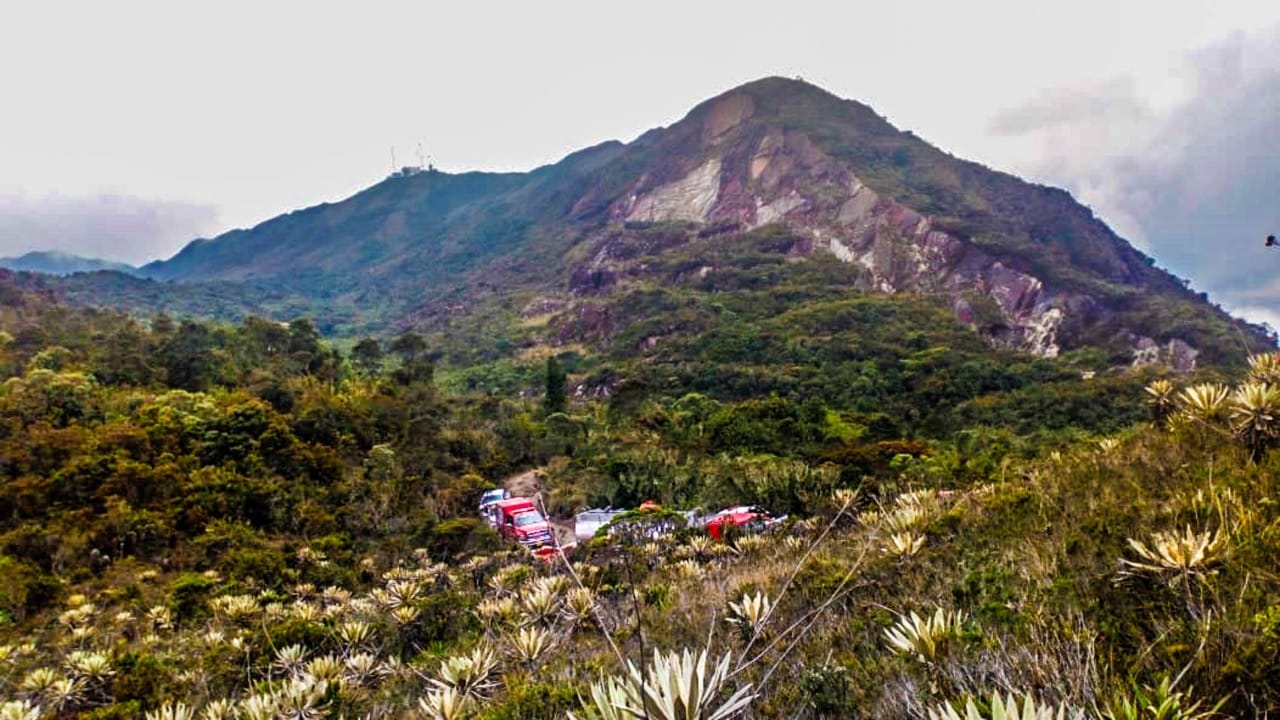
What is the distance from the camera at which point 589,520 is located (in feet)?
52.2

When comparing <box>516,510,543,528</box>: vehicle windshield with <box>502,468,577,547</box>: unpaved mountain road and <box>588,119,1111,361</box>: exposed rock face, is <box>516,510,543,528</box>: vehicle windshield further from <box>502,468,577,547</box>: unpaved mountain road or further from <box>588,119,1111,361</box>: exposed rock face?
<box>588,119,1111,361</box>: exposed rock face

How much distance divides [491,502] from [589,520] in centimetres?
302

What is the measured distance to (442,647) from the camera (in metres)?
5.73

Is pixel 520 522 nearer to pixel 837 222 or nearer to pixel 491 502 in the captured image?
pixel 491 502

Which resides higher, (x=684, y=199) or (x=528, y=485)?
(x=684, y=199)

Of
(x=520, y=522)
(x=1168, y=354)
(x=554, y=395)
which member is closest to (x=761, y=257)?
(x=1168, y=354)

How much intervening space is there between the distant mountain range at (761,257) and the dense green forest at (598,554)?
2347cm

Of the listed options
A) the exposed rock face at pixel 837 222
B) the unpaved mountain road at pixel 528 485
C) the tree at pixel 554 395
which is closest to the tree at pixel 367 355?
the tree at pixel 554 395

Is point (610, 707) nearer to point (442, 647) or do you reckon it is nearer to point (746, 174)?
point (442, 647)

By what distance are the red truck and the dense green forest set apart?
1.58 metres

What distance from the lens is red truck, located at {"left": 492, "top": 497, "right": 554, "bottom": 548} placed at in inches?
536

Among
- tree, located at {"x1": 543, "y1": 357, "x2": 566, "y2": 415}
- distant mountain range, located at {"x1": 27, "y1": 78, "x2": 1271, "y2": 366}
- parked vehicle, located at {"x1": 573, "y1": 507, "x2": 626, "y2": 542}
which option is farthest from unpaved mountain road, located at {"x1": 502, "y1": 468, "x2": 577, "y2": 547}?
distant mountain range, located at {"x1": 27, "y1": 78, "x2": 1271, "y2": 366}

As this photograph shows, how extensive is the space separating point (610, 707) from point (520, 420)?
26.8 metres

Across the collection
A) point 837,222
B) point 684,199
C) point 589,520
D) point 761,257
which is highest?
point 684,199
